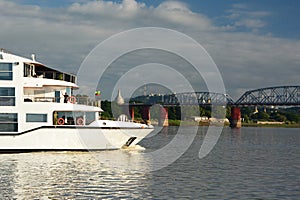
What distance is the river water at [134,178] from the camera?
26109 millimetres

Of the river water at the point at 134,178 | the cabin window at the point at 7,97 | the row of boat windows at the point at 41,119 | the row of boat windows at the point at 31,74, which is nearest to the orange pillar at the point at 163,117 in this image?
the row of boat windows at the point at 31,74

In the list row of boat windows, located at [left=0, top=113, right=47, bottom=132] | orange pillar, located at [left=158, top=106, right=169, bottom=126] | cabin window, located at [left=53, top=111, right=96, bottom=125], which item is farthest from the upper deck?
orange pillar, located at [left=158, top=106, right=169, bottom=126]

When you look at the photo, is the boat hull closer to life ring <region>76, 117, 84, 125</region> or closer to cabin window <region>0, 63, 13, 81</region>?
life ring <region>76, 117, 84, 125</region>

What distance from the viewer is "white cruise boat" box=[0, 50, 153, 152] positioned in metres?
40.7

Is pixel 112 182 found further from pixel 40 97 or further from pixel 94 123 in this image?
pixel 40 97

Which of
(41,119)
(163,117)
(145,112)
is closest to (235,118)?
(163,117)

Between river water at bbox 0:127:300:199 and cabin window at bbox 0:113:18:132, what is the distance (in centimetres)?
225

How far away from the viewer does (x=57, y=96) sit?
45.8 metres

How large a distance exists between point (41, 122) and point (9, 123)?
2.64 meters

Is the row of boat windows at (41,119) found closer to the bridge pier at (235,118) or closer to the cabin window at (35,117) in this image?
the cabin window at (35,117)

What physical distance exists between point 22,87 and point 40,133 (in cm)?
425

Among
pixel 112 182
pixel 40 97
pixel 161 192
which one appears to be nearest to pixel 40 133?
pixel 40 97

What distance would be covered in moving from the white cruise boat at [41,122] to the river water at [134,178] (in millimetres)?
899

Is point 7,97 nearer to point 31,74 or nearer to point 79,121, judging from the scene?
point 31,74
